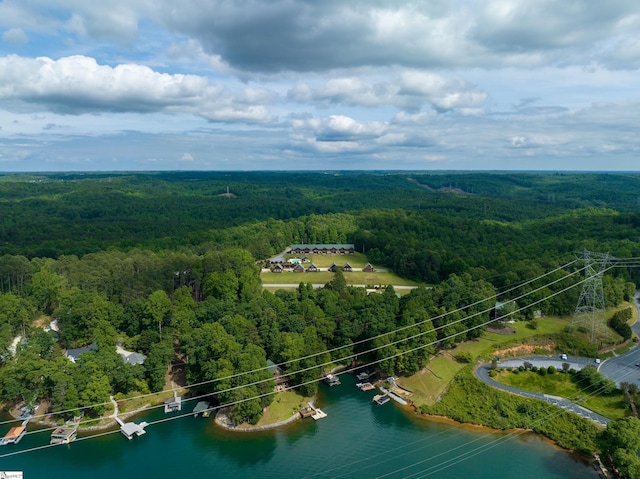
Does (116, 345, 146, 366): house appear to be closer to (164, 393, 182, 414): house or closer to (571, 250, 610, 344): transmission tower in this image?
(164, 393, 182, 414): house

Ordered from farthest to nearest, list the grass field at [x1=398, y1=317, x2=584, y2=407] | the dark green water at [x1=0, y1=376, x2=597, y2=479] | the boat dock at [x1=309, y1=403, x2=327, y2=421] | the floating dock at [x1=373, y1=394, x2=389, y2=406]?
the grass field at [x1=398, y1=317, x2=584, y2=407], the floating dock at [x1=373, y1=394, x2=389, y2=406], the boat dock at [x1=309, y1=403, x2=327, y2=421], the dark green water at [x1=0, y1=376, x2=597, y2=479]

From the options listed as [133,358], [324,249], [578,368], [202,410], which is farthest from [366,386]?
[324,249]

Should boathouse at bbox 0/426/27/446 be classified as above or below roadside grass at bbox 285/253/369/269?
below

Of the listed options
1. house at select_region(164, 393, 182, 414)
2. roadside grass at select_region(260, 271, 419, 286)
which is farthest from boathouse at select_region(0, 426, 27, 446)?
roadside grass at select_region(260, 271, 419, 286)

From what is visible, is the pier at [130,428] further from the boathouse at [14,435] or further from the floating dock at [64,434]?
the boathouse at [14,435]

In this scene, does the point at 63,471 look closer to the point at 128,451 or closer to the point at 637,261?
the point at 128,451

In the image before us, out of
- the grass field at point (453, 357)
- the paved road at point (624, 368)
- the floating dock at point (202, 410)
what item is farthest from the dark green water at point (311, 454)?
the paved road at point (624, 368)
